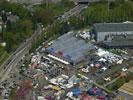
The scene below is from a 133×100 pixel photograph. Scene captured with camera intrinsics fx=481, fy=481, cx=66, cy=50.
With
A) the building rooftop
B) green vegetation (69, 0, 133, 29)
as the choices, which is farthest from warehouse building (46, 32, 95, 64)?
the building rooftop

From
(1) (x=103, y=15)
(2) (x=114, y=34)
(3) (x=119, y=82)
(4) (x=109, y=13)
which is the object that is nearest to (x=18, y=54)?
(2) (x=114, y=34)

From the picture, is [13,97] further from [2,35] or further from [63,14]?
[63,14]

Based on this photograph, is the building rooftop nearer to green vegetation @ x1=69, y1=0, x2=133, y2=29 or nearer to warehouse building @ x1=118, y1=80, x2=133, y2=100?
warehouse building @ x1=118, y1=80, x2=133, y2=100

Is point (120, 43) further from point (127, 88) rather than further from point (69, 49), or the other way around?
point (127, 88)

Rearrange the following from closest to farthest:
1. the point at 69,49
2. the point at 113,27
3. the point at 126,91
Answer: the point at 126,91
the point at 69,49
the point at 113,27

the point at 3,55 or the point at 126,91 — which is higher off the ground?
the point at 3,55

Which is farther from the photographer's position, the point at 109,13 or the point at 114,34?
the point at 109,13

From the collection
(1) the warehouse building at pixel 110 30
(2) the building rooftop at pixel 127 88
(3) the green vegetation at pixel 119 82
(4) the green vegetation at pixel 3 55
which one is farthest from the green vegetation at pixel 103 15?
(2) the building rooftop at pixel 127 88
